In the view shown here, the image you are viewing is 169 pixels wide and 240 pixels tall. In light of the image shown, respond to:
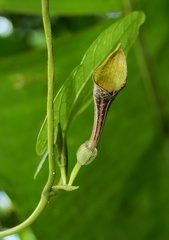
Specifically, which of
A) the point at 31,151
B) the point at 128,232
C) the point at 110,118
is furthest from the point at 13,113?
the point at 128,232

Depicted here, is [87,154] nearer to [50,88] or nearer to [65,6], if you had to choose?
[50,88]

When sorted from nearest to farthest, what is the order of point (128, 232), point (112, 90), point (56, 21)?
point (112, 90), point (128, 232), point (56, 21)

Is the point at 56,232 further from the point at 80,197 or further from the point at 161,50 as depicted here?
the point at 161,50

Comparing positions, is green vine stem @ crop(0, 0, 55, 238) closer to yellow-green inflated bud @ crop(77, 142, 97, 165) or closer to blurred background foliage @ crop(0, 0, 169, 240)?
yellow-green inflated bud @ crop(77, 142, 97, 165)

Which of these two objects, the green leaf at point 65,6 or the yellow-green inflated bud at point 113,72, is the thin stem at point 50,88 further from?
the green leaf at point 65,6

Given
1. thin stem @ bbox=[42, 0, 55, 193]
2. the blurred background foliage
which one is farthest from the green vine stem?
the blurred background foliage
